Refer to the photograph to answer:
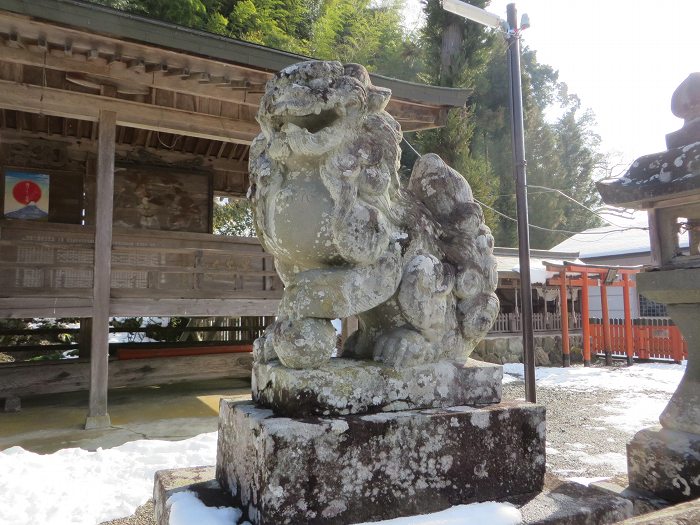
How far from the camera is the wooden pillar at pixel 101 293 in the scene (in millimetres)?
4945

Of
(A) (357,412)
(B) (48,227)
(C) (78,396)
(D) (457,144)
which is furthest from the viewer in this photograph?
(D) (457,144)

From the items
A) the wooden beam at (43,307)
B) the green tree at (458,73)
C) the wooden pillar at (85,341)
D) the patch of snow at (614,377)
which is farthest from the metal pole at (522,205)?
the green tree at (458,73)

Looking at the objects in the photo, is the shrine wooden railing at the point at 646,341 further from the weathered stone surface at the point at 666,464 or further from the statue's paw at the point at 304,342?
the statue's paw at the point at 304,342

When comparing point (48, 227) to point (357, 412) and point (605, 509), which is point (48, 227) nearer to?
point (357, 412)

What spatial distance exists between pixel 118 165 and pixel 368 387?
23.9 ft

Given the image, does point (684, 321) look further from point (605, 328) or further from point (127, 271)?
point (605, 328)

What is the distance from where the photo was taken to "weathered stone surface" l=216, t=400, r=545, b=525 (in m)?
1.35

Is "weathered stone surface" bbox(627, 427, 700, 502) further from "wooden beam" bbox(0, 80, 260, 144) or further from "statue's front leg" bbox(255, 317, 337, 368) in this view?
"wooden beam" bbox(0, 80, 260, 144)

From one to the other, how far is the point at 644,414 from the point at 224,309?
5.57 meters

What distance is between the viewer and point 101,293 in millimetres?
5020

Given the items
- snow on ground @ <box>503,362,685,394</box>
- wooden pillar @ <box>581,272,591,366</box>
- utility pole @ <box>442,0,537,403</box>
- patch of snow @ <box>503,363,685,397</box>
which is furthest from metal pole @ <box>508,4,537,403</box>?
wooden pillar @ <box>581,272,591,366</box>

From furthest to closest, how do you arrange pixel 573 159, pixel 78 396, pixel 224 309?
pixel 573 159
pixel 78 396
pixel 224 309

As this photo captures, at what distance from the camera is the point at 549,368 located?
11180 mm

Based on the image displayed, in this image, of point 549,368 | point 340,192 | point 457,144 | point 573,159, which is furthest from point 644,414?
point 573,159
